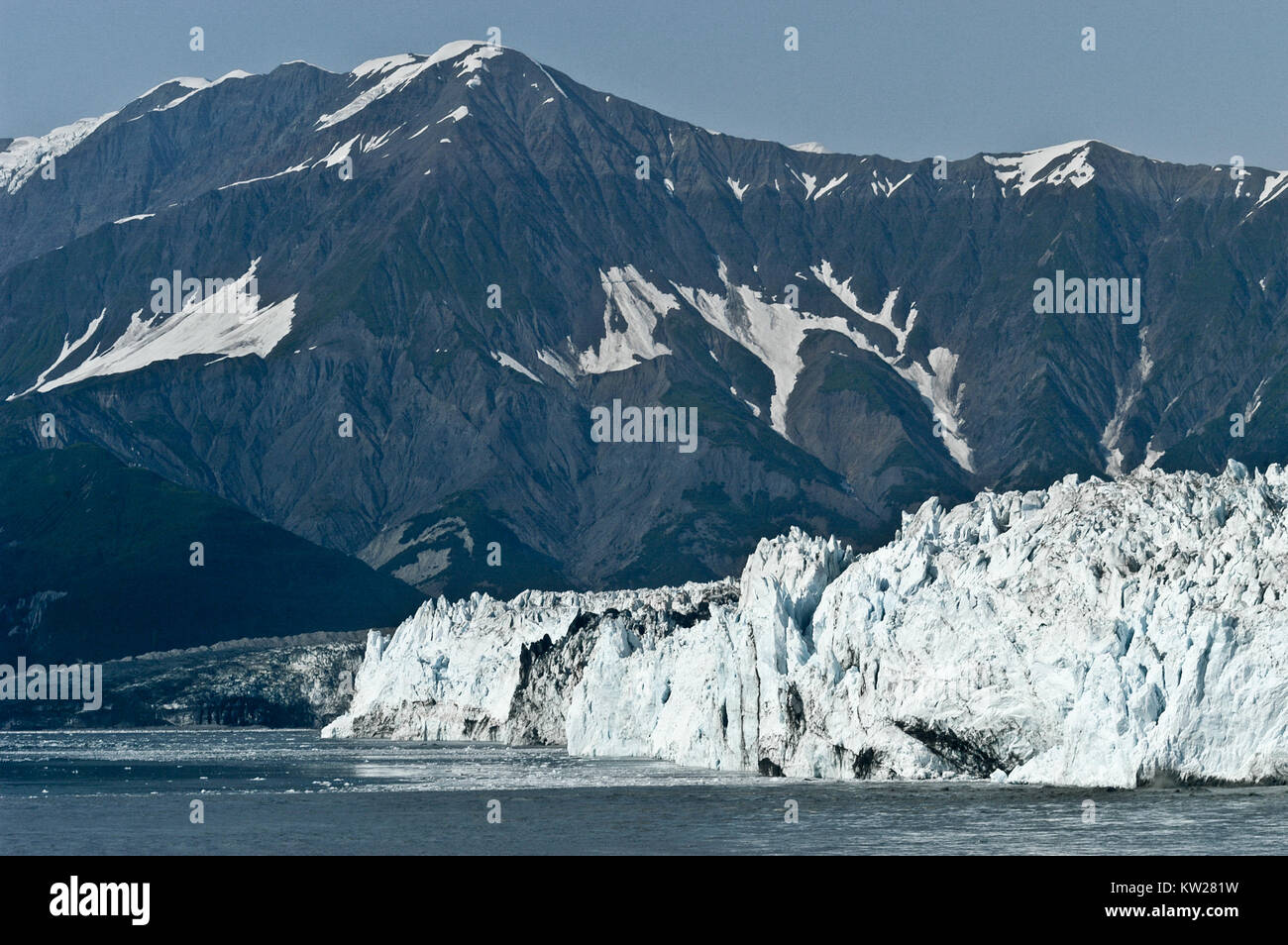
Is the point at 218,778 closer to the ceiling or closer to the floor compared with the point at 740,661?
closer to the floor

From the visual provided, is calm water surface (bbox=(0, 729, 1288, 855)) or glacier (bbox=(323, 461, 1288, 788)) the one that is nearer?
calm water surface (bbox=(0, 729, 1288, 855))

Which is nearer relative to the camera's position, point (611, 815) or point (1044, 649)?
point (1044, 649)

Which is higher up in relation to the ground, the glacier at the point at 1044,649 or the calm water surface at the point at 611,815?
the glacier at the point at 1044,649

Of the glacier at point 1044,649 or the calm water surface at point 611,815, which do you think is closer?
the calm water surface at point 611,815

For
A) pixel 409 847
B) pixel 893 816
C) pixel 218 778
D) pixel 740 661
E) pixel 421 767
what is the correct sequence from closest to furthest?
pixel 409 847 < pixel 893 816 < pixel 740 661 < pixel 218 778 < pixel 421 767

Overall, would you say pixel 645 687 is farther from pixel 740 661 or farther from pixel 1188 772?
pixel 1188 772

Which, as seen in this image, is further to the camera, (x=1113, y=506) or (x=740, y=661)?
(x=740, y=661)

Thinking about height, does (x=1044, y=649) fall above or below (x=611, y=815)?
above

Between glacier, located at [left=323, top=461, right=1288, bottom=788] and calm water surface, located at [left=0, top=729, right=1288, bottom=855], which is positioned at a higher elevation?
glacier, located at [left=323, top=461, right=1288, bottom=788]
